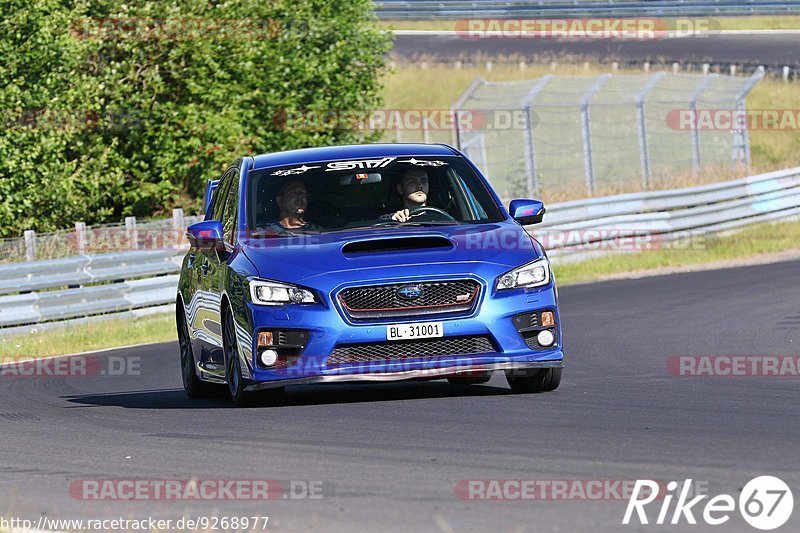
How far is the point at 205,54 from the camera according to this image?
30719mm

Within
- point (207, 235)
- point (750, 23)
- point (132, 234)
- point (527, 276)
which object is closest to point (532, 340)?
point (527, 276)

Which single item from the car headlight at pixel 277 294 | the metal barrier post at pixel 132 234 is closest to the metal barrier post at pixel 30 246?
the metal barrier post at pixel 132 234

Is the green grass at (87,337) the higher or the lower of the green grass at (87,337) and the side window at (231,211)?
the lower

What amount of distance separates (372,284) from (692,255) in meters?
16.8

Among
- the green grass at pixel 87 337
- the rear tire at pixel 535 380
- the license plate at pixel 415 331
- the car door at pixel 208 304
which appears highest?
the license plate at pixel 415 331

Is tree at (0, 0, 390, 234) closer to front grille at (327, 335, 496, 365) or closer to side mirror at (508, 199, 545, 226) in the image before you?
side mirror at (508, 199, 545, 226)

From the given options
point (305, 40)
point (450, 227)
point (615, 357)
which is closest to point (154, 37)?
point (305, 40)

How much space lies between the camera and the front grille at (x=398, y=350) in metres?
9.64

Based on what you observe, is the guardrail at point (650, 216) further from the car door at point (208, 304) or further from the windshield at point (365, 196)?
the windshield at point (365, 196)

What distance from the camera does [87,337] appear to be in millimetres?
20000

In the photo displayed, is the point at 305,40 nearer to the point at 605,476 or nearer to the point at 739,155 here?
the point at 739,155

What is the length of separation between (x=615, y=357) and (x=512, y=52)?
4477 centimetres

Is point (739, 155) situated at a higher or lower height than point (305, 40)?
lower

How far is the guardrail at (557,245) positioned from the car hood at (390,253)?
10.5 meters
